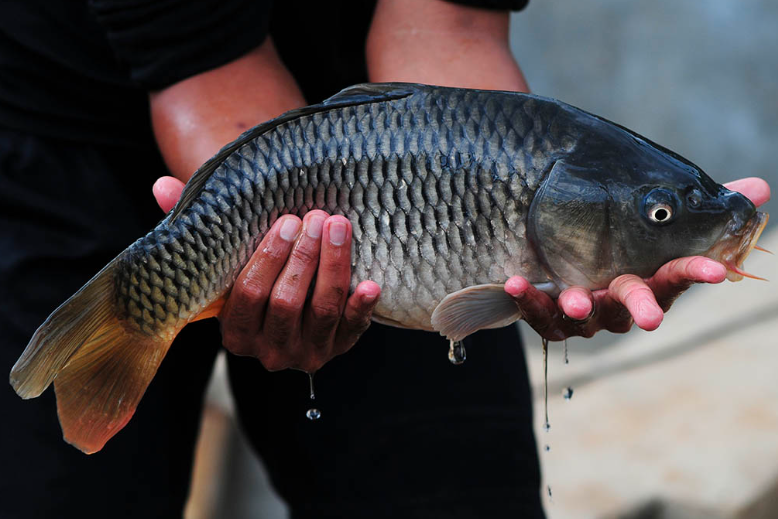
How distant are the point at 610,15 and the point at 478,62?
420 inches

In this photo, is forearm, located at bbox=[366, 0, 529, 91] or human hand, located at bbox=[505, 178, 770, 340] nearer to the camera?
human hand, located at bbox=[505, 178, 770, 340]

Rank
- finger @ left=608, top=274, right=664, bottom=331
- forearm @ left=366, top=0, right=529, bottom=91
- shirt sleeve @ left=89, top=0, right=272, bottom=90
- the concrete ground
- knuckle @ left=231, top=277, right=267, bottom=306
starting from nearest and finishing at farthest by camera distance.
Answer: finger @ left=608, top=274, right=664, bottom=331, knuckle @ left=231, top=277, right=267, bottom=306, shirt sleeve @ left=89, top=0, right=272, bottom=90, forearm @ left=366, top=0, right=529, bottom=91, the concrete ground

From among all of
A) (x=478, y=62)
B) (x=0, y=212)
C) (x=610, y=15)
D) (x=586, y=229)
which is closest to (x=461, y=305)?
(x=586, y=229)

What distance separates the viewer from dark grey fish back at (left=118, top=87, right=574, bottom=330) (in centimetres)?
128

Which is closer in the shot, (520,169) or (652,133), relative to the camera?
(520,169)

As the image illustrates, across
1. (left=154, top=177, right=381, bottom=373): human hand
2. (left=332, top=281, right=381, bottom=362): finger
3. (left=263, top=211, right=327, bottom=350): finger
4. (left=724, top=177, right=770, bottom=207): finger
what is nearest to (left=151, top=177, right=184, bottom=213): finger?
(left=154, top=177, right=381, bottom=373): human hand

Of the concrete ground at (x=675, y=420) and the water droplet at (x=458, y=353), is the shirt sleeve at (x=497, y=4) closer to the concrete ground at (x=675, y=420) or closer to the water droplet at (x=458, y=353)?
the water droplet at (x=458, y=353)

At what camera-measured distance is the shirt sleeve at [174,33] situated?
146 centimetres

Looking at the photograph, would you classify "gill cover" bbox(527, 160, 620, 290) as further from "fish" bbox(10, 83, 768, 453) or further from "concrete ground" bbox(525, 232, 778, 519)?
"concrete ground" bbox(525, 232, 778, 519)

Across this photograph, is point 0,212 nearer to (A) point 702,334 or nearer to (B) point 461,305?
(B) point 461,305

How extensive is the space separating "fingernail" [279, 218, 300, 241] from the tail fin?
0.75 ft

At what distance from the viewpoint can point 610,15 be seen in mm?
11586

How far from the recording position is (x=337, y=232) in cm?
126

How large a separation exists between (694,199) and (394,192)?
0.42 meters
